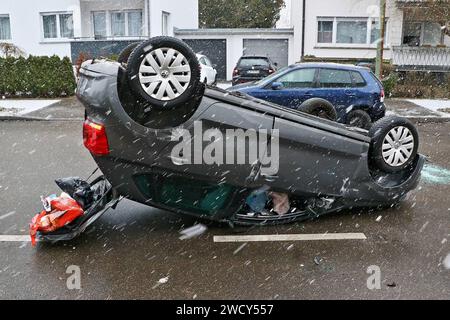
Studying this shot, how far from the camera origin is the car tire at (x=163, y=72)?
169 inches

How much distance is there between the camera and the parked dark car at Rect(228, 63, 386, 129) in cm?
1092

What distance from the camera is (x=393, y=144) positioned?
5363 millimetres

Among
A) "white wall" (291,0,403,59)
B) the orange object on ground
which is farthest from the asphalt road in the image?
"white wall" (291,0,403,59)

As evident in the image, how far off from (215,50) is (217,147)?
23.2m

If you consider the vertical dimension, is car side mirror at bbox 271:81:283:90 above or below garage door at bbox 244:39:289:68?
below

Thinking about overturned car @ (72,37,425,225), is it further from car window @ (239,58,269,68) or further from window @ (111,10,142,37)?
window @ (111,10,142,37)

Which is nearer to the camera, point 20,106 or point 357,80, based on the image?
point 357,80

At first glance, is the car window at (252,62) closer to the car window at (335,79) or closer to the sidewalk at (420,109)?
the sidewalk at (420,109)

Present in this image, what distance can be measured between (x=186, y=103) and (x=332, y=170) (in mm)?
1653

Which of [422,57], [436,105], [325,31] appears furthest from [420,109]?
[325,31]

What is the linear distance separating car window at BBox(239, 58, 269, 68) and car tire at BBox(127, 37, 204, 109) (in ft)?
52.2

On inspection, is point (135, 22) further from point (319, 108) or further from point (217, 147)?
point (217, 147)

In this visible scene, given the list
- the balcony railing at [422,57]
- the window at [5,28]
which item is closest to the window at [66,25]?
the window at [5,28]
